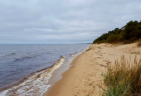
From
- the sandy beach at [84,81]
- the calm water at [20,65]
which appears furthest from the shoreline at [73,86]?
the calm water at [20,65]

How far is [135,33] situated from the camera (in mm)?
20812

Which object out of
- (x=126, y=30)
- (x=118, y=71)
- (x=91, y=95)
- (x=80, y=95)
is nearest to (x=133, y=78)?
(x=118, y=71)

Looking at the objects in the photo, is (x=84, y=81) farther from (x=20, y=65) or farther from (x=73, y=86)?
(x=20, y=65)

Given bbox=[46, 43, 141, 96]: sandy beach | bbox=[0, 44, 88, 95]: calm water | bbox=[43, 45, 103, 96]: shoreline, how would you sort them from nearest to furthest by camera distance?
bbox=[46, 43, 141, 96]: sandy beach
bbox=[43, 45, 103, 96]: shoreline
bbox=[0, 44, 88, 95]: calm water

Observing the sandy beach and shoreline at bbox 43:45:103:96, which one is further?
shoreline at bbox 43:45:103:96

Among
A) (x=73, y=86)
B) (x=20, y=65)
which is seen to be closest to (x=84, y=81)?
(x=73, y=86)

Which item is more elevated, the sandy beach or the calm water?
the sandy beach

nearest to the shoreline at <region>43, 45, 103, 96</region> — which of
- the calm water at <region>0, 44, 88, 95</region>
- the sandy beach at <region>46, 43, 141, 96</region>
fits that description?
the sandy beach at <region>46, 43, 141, 96</region>

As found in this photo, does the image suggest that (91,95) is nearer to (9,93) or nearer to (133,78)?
(133,78)

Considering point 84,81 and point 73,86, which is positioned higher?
point 84,81

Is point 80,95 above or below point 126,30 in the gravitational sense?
below

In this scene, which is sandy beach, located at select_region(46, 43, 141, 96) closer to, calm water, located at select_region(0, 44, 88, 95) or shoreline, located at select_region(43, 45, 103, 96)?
shoreline, located at select_region(43, 45, 103, 96)

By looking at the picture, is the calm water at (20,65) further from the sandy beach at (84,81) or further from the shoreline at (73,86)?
the sandy beach at (84,81)

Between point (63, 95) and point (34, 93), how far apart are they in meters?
1.47
